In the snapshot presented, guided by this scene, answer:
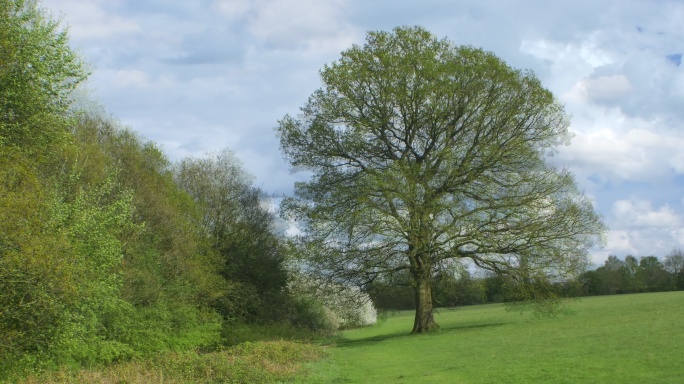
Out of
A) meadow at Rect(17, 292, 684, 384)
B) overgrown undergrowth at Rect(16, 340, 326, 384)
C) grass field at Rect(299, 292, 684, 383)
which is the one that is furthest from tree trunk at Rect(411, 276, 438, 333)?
Result: overgrown undergrowth at Rect(16, 340, 326, 384)

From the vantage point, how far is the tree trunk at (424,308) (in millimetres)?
38487

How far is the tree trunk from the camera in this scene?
38.5 m

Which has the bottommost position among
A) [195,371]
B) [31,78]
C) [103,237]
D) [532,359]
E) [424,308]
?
[195,371]

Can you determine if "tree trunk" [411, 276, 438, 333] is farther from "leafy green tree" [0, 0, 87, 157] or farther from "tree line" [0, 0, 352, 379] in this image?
"leafy green tree" [0, 0, 87, 157]

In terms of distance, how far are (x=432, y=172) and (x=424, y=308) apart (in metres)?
8.84

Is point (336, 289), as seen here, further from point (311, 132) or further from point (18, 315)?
point (18, 315)

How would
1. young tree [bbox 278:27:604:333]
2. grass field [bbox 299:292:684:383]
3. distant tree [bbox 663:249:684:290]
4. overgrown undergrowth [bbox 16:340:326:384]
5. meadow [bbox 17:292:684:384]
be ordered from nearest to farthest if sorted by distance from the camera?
grass field [bbox 299:292:684:383] → meadow [bbox 17:292:684:384] → overgrown undergrowth [bbox 16:340:326:384] → young tree [bbox 278:27:604:333] → distant tree [bbox 663:249:684:290]

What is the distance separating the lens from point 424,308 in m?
39.2

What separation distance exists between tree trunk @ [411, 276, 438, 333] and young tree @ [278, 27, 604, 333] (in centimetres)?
19

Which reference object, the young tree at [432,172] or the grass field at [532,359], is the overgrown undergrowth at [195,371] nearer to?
the grass field at [532,359]

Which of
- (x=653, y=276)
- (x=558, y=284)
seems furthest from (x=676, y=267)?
(x=558, y=284)

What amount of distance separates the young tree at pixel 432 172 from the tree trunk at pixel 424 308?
0.19 metres

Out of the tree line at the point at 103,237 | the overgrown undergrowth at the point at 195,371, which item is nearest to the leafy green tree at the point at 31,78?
the tree line at the point at 103,237

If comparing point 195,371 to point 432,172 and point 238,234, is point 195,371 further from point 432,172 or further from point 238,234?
point 238,234
